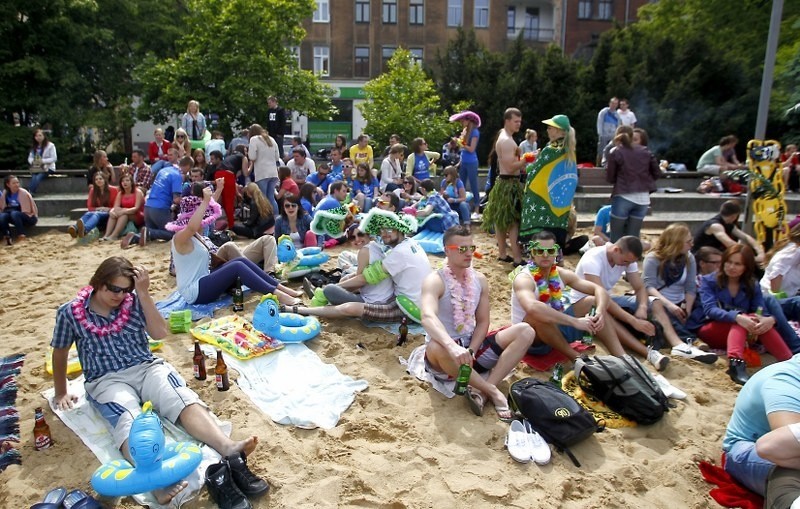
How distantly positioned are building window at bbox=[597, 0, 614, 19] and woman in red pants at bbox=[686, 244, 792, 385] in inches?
1146

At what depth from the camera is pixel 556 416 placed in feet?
12.9

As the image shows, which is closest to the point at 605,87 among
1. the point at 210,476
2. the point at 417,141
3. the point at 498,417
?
the point at 417,141

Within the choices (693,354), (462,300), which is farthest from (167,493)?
(693,354)

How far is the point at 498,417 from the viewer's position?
4.25m

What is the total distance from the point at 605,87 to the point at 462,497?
19751mm

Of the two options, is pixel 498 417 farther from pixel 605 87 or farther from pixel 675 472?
pixel 605 87

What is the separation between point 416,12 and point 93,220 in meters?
24.6

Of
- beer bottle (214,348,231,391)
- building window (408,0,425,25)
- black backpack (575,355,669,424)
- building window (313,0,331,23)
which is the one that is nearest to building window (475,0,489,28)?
building window (408,0,425,25)

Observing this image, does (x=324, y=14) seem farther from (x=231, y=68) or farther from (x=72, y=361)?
(x=72, y=361)

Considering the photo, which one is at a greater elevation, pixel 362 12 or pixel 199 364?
pixel 362 12

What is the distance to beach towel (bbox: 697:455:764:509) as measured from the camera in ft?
11.4

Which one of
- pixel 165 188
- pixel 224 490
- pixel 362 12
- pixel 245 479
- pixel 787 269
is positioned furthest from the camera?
pixel 362 12

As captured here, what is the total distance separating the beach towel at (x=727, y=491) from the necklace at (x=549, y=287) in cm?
158

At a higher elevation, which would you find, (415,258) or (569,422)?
(415,258)
